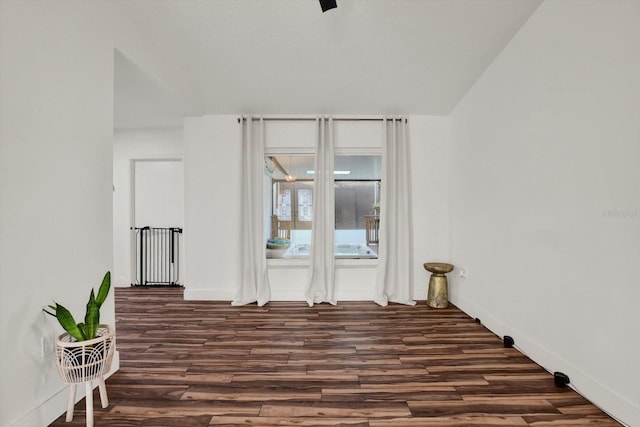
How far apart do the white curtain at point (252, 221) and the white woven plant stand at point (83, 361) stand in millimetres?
2162

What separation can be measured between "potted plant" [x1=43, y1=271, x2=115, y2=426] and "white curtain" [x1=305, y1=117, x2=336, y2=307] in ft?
7.99

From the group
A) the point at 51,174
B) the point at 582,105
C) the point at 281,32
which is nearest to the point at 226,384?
the point at 51,174

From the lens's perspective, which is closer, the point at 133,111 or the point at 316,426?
the point at 316,426

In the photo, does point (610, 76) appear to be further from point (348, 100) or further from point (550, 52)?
point (348, 100)

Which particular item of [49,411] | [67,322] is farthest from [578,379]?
[49,411]

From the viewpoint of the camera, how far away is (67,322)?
149 centimetres

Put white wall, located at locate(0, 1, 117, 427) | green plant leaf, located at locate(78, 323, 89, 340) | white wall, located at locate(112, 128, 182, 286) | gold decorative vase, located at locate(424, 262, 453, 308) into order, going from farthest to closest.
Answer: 1. white wall, located at locate(112, 128, 182, 286)
2. gold decorative vase, located at locate(424, 262, 453, 308)
3. green plant leaf, located at locate(78, 323, 89, 340)
4. white wall, located at locate(0, 1, 117, 427)

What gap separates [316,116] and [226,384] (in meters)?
3.12

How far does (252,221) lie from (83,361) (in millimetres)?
2433

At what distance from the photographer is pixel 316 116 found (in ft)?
12.6

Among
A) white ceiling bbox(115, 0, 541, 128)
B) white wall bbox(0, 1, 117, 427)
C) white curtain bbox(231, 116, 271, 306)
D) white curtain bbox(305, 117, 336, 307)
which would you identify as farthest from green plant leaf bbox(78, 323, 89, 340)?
white curtain bbox(305, 117, 336, 307)

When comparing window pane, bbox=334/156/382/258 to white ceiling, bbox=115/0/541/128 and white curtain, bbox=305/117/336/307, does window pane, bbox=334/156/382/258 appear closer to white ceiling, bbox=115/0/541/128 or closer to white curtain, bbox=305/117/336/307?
white curtain, bbox=305/117/336/307

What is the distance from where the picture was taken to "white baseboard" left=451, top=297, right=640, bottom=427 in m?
1.58

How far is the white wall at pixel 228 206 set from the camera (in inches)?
153
